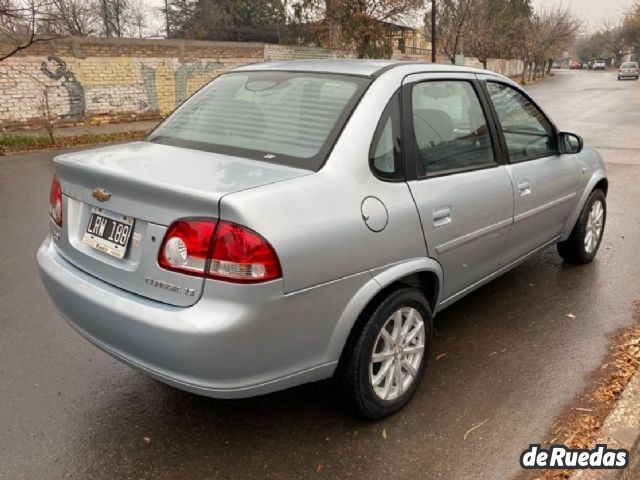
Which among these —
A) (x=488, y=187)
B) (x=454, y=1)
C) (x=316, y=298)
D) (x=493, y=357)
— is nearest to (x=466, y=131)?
(x=488, y=187)

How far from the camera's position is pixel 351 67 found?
310 centimetres

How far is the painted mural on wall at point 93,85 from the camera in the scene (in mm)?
14805

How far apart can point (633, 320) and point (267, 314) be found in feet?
9.80

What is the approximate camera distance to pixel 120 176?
7.86ft

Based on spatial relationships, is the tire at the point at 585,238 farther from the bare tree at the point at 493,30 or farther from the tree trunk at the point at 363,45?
the bare tree at the point at 493,30

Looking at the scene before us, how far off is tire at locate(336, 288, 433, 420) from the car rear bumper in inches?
5.5

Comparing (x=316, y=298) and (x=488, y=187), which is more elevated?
(x=488, y=187)

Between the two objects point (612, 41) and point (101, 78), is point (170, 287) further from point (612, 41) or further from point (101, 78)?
point (612, 41)

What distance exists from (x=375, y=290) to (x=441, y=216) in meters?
0.66

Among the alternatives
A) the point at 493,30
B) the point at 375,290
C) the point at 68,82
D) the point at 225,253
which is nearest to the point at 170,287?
the point at 225,253

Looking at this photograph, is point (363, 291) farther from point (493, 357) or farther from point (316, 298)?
point (493, 357)

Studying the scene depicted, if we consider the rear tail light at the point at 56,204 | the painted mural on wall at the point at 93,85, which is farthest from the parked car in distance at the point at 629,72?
the rear tail light at the point at 56,204

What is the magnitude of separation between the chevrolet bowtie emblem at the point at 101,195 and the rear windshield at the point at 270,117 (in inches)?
22.4

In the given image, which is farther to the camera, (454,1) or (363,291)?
(454,1)
